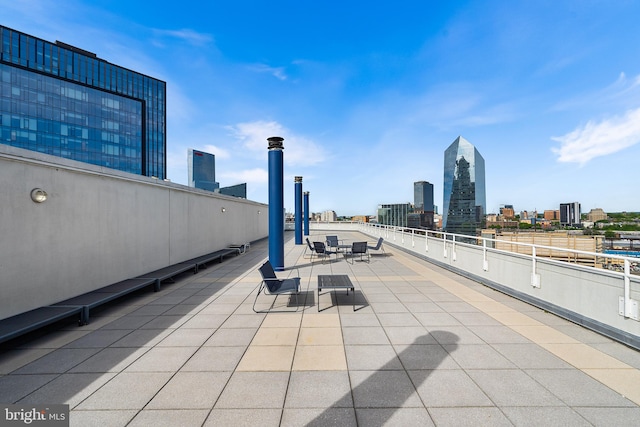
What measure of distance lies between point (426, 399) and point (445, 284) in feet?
16.0

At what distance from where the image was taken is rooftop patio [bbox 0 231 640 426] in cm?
250

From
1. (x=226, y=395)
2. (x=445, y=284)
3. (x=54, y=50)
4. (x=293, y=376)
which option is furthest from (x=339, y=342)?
(x=54, y=50)

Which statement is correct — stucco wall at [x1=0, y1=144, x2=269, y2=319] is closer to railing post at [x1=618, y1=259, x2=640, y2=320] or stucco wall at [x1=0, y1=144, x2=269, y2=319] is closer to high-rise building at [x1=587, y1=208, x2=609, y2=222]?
railing post at [x1=618, y1=259, x2=640, y2=320]

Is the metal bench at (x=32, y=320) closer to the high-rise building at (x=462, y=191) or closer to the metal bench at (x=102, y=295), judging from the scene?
the metal bench at (x=102, y=295)

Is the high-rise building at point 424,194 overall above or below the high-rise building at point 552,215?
above

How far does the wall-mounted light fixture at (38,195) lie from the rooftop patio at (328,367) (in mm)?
2197

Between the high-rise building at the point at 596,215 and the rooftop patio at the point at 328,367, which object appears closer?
the rooftop patio at the point at 328,367

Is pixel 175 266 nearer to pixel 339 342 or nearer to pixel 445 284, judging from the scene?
pixel 339 342

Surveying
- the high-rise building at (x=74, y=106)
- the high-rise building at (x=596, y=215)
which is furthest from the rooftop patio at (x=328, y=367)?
the high-rise building at (x=596, y=215)

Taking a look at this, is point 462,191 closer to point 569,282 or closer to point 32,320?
point 569,282

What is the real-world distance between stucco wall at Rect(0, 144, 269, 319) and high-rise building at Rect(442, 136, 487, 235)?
81481mm

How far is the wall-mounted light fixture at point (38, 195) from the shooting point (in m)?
4.46

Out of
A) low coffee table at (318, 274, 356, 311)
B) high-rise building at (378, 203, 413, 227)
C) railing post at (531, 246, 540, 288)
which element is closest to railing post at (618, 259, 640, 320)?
railing post at (531, 246, 540, 288)

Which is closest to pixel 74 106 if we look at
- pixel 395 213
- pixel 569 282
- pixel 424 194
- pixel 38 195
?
pixel 38 195
